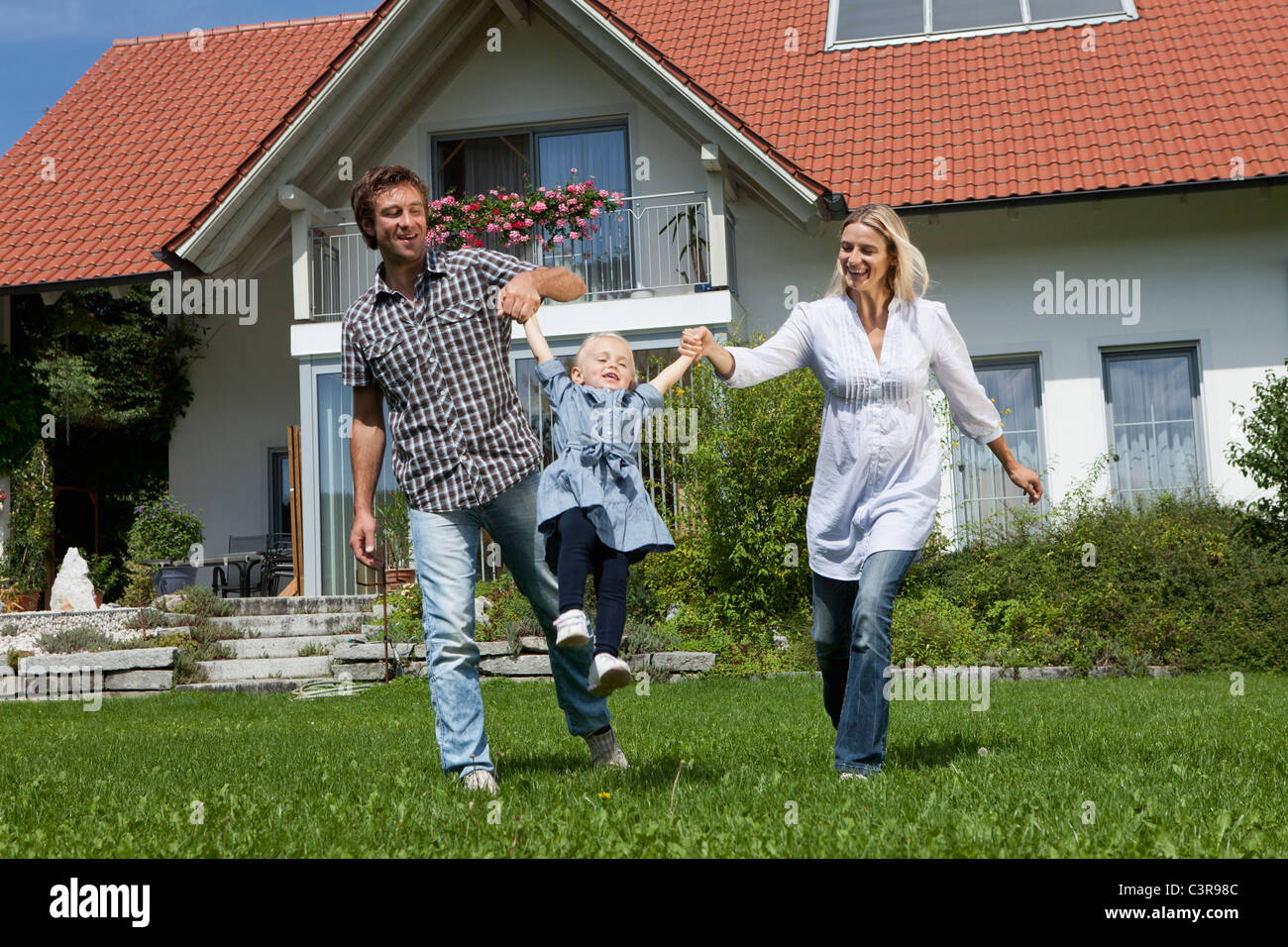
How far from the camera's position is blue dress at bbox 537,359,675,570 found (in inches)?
160

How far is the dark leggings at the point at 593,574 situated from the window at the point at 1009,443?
344 inches

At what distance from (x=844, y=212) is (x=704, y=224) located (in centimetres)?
187

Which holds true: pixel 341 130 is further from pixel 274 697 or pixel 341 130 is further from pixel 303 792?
pixel 303 792

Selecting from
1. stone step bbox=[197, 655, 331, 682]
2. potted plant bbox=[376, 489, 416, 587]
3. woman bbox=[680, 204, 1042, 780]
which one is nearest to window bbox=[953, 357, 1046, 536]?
potted plant bbox=[376, 489, 416, 587]

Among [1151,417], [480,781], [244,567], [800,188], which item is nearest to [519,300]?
[480,781]

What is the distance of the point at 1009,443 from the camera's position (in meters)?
12.5

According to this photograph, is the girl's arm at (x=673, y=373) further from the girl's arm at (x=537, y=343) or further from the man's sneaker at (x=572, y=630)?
the man's sneaker at (x=572, y=630)

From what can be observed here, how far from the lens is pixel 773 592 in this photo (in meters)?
10.1

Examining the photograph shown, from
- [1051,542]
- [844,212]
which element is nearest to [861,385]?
[1051,542]

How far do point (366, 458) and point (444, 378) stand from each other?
408 millimetres

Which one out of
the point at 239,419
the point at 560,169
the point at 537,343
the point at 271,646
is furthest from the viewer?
the point at 239,419

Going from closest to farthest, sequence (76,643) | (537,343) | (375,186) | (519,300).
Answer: (519,300), (375,186), (537,343), (76,643)

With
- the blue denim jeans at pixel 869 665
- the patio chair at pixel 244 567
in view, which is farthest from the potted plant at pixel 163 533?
the blue denim jeans at pixel 869 665

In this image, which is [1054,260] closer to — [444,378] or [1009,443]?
[1009,443]
